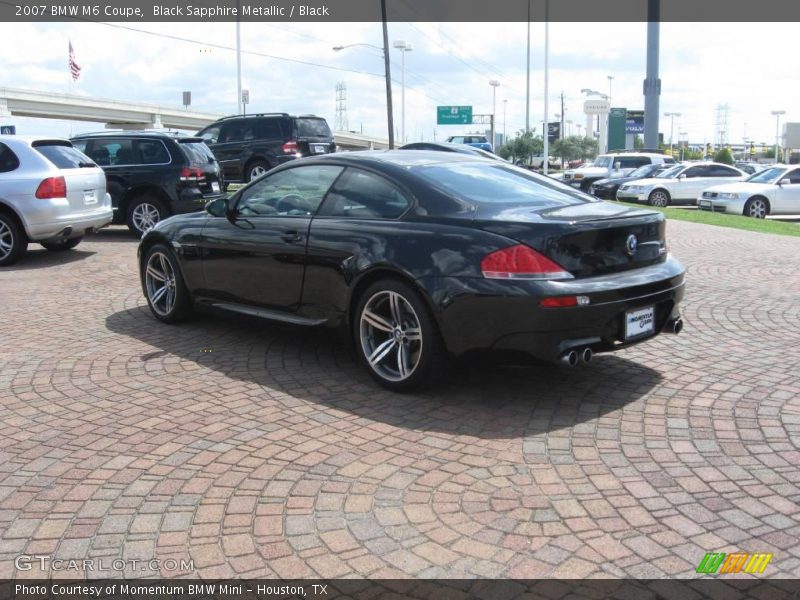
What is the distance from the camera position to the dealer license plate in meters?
4.91

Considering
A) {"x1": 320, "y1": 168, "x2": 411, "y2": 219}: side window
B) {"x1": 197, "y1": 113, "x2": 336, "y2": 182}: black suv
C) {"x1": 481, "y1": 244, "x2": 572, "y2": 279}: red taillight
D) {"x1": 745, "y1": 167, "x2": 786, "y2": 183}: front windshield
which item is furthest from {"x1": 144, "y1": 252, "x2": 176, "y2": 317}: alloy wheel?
{"x1": 745, "y1": 167, "x2": 786, "y2": 183}: front windshield

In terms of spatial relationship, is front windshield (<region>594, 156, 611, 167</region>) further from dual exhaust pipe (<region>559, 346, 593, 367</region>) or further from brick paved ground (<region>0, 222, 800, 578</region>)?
dual exhaust pipe (<region>559, 346, 593, 367</region>)

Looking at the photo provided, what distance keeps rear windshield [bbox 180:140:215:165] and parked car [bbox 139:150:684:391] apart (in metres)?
7.52

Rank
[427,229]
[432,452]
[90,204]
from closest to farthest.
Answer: [432,452] → [427,229] → [90,204]

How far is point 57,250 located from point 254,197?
721 cm

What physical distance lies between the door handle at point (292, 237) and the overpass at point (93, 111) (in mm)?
52422

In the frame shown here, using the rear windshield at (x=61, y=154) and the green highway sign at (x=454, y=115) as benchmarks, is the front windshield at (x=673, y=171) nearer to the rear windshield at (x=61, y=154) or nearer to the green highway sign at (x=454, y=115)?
the rear windshield at (x=61, y=154)

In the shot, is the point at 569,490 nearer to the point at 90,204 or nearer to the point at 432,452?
the point at 432,452

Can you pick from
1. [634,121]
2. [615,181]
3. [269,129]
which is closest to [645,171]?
[615,181]

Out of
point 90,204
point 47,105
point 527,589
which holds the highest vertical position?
point 47,105

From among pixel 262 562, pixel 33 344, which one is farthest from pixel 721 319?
pixel 33 344

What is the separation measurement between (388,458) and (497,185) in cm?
238

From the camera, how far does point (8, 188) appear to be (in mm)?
10641

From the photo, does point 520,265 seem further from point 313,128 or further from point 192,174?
point 313,128
